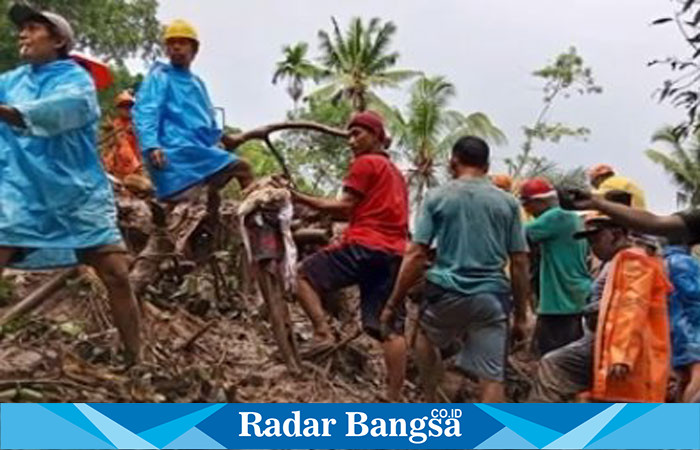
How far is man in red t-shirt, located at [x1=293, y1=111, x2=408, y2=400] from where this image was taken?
5629mm

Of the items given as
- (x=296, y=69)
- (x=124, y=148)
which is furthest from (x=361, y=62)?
(x=124, y=148)

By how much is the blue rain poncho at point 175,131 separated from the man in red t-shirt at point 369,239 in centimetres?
69

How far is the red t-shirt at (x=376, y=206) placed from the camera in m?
5.64

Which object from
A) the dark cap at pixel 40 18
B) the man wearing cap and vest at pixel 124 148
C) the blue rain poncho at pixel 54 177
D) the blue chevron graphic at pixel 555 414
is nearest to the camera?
the blue chevron graphic at pixel 555 414

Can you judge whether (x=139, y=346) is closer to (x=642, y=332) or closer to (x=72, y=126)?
(x=72, y=126)

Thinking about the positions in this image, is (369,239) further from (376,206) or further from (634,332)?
(634,332)

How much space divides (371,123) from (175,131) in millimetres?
1081

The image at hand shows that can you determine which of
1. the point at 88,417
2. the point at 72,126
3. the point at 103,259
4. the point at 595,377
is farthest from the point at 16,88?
the point at 595,377

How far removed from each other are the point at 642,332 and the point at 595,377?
27cm

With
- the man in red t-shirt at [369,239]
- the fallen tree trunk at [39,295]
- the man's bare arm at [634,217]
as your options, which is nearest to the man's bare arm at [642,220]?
the man's bare arm at [634,217]

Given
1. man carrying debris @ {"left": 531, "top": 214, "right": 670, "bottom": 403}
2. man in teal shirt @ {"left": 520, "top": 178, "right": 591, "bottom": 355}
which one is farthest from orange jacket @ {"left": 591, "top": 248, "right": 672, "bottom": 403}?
man in teal shirt @ {"left": 520, "top": 178, "right": 591, "bottom": 355}

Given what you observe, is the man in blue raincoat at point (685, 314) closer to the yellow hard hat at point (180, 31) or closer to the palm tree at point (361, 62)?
the yellow hard hat at point (180, 31)

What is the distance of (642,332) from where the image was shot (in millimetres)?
4855

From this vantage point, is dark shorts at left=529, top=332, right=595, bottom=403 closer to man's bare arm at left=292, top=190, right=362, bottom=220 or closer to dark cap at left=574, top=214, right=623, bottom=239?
dark cap at left=574, top=214, right=623, bottom=239
